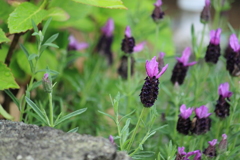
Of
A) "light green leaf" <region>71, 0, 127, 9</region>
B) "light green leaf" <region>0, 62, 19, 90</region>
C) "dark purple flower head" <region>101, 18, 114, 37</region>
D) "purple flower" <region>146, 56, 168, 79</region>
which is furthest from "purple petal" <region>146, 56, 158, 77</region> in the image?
"dark purple flower head" <region>101, 18, 114, 37</region>

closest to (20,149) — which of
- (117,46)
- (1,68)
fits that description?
(1,68)

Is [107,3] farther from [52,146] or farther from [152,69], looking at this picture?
[52,146]

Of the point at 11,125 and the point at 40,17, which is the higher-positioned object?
the point at 40,17

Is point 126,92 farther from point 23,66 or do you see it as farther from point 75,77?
point 75,77

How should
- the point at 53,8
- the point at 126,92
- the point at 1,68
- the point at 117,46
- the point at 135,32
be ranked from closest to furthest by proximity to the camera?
1. the point at 1,68
2. the point at 53,8
3. the point at 126,92
4. the point at 135,32
5. the point at 117,46

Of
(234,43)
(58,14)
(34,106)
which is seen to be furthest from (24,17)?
(234,43)

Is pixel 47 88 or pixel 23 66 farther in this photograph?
pixel 23 66

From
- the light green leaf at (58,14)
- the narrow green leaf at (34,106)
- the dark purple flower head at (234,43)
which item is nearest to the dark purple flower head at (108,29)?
the light green leaf at (58,14)
